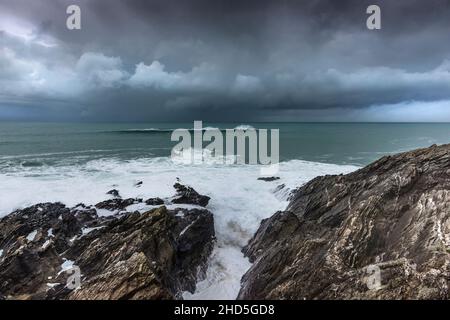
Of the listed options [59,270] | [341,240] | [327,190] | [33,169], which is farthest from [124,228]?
[33,169]

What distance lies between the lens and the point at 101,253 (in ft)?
48.8

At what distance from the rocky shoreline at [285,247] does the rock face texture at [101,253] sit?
56mm

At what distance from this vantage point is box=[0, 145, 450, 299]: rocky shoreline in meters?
11.2

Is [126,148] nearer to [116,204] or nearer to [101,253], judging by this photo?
[116,204]

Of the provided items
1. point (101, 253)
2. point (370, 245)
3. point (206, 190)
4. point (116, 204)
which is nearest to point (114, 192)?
point (116, 204)

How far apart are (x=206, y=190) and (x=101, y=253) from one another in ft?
52.3

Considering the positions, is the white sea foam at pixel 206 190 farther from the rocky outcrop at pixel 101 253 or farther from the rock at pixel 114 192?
the rocky outcrop at pixel 101 253

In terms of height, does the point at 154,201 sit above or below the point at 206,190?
above

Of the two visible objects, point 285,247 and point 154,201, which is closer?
point 285,247

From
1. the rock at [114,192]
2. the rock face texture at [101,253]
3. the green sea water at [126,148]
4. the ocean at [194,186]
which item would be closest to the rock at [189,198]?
the ocean at [194,186]

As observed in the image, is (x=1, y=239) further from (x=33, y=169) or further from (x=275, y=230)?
(x=33, y=169)

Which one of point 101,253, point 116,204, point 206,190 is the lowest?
point 101,253

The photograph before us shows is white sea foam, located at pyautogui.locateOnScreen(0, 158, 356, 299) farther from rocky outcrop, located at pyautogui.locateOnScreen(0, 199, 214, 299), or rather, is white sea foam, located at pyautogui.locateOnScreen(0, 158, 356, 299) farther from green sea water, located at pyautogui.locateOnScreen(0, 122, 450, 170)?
green sea water, located at pyautogui.locateOnScreen(0, 122, 450, 170)

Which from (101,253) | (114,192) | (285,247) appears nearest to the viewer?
(101,253)
